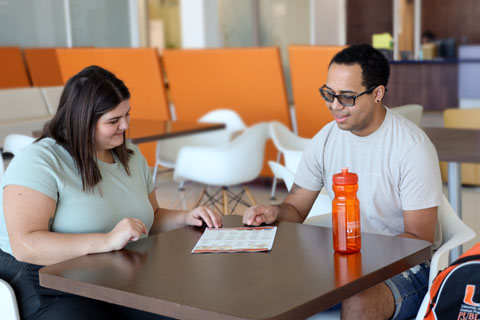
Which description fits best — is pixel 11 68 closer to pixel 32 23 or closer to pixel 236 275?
pixel 32 23

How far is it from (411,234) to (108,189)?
0.96 m

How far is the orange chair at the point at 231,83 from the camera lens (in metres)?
6.19

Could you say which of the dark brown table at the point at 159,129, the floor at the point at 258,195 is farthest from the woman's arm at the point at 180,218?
the floor at the point at 258,195

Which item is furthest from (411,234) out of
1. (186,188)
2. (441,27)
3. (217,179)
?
(441,27)

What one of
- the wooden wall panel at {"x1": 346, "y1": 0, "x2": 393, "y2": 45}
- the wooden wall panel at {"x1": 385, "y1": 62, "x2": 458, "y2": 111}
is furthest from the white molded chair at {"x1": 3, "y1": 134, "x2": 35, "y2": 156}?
the wooden wall panel at {"x1": 346, "y1": 0, "x2": 393, "y2": 45}

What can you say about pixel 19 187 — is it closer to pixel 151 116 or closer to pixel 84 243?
pixel 84 243

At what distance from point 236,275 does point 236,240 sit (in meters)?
0.34

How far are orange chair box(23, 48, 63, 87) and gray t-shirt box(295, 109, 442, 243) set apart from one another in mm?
7761

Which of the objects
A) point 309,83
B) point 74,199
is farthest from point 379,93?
point 309,83

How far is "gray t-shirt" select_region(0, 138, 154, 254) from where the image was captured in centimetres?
201

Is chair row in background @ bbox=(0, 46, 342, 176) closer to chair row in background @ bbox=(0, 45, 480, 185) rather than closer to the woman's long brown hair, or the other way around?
chair row in background @ bbox=(0, 45, 480, 185)

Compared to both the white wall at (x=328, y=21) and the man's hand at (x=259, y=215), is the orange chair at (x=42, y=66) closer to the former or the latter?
the white wall at (x=328, y=21)

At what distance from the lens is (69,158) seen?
2.13 meters

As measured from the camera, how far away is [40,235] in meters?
1.96
